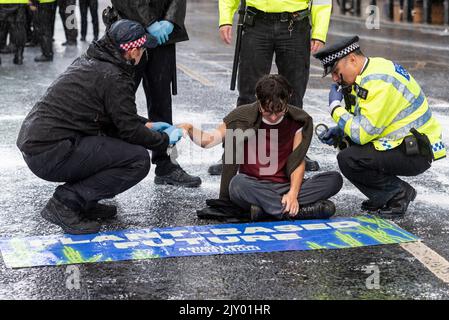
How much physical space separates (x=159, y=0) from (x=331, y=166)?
199cm

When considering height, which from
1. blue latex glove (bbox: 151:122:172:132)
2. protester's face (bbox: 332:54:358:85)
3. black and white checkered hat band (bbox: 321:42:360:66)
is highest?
black and white checkered hat band (bbox: 321:42:360:66)

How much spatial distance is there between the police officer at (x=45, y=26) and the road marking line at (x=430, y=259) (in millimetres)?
10631

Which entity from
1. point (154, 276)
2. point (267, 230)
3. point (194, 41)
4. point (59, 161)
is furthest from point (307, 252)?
point (194, 41)

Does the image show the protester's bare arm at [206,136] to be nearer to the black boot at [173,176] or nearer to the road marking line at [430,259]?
the black boot at [173,176]

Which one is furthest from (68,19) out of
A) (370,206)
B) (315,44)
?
(370,206)

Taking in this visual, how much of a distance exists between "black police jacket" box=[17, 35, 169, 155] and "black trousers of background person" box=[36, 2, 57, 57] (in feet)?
31.8

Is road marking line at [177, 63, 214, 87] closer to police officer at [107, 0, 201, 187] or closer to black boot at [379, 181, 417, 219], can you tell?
police officer at [107, 0, 201, 187]

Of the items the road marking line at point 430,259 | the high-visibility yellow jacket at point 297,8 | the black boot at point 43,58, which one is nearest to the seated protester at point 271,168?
the road marking line at point 430,259

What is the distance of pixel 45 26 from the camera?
1545cm

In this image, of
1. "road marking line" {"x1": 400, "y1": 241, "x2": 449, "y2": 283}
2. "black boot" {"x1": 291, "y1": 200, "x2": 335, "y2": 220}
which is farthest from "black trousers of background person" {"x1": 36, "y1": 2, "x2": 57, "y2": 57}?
"road marking line" {"x1": 400, "y1": 241, "x2": 449, "y2": 283}

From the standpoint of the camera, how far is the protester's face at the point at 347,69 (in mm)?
5945

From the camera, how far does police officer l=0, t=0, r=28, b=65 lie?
14.7 meters

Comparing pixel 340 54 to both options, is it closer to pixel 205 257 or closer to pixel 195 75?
pixel 205 257

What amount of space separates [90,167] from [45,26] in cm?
1017
